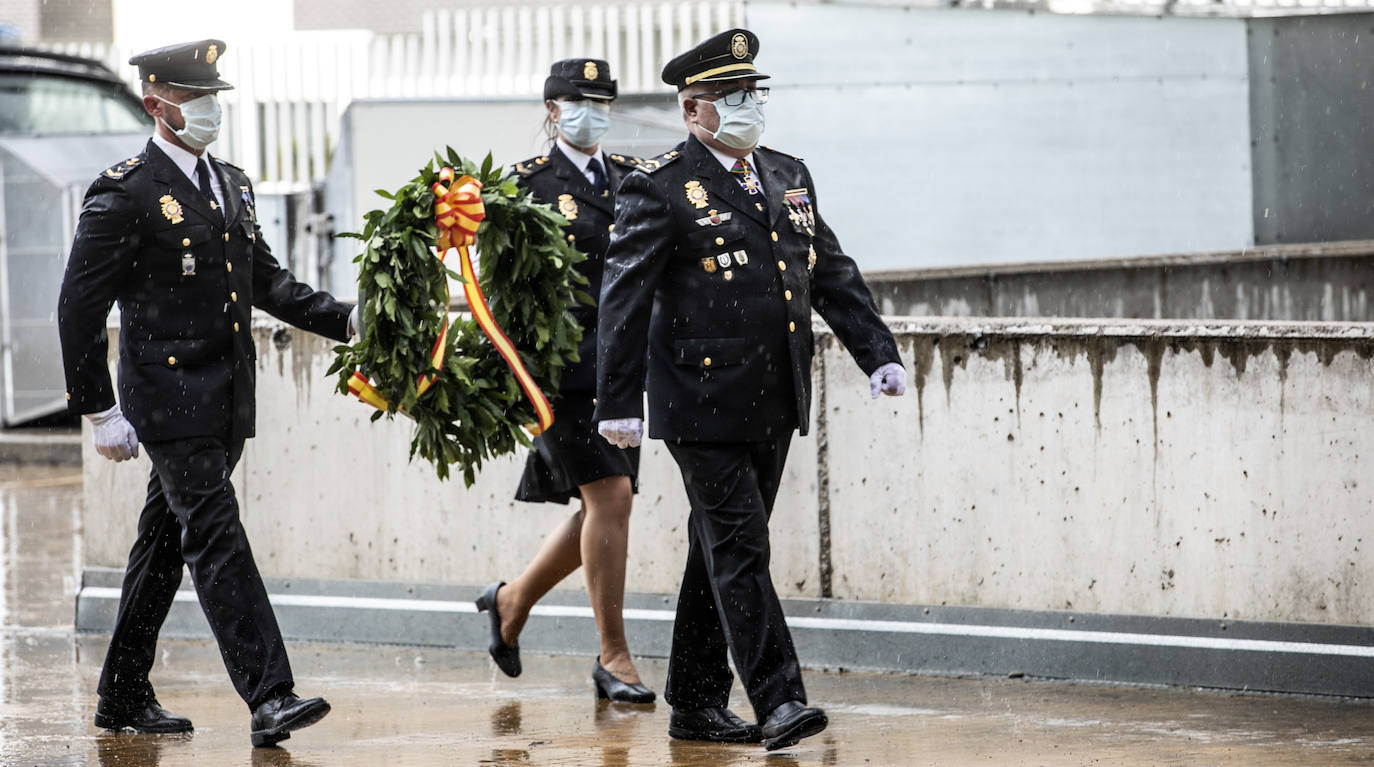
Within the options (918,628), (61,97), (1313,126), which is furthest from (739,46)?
(61,97)

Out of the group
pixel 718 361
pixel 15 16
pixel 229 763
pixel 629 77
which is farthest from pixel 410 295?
pixel 15 16

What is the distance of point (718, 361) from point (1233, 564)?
178 centimetres

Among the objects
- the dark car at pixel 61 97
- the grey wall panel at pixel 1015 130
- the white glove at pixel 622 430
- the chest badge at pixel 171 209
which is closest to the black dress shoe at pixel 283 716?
the white glove at pixel 622 430

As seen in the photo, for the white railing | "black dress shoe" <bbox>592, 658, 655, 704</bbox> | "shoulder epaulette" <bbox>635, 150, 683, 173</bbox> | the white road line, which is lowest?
"black dress shoe" <bbox>592, 658, 655, 704</bbox>

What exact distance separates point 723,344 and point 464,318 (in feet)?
3.67

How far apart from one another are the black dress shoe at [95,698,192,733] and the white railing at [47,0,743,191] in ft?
44.4

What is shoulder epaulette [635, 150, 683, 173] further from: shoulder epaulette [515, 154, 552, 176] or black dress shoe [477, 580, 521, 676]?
black dress shoe [477, 580, 521, 676]

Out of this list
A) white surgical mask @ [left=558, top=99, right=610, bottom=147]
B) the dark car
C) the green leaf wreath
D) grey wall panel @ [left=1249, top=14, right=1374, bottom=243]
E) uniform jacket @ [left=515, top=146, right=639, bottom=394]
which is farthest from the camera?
the dark car

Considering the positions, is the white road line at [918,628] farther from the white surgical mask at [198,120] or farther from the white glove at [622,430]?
the white surgical mask at [198,120]

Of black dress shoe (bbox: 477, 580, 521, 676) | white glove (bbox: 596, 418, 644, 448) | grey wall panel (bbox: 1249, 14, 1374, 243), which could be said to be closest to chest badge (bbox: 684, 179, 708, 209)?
white glove (bbox: 596, 418, 644, 448)

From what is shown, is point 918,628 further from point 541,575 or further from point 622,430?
point 622,430

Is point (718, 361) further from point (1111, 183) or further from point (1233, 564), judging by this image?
point (1111, 183)

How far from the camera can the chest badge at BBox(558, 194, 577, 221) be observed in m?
6.17

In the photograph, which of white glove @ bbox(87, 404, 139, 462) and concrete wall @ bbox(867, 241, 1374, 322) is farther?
concrete wall @ bbox(867, 241, 1374, 322)
